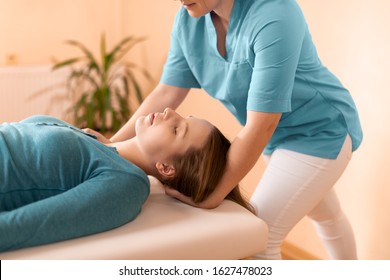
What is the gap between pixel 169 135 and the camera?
1.64 m

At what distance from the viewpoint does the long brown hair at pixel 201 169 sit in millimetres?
1593

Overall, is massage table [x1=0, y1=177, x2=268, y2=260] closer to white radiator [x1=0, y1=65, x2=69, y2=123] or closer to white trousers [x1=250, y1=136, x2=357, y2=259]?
white trousers [x1=250, y1=136, x2=357, y2=259]

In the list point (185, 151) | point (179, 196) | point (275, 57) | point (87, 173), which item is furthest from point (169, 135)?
point (275, 57)

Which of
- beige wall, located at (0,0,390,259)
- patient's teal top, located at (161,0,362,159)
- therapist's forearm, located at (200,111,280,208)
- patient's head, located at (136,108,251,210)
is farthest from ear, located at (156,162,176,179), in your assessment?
beige wall, located at (0,0,390,259)

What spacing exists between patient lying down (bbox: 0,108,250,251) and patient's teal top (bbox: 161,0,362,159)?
195mm

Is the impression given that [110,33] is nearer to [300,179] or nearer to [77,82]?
[77,82]

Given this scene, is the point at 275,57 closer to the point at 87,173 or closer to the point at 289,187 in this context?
the point at 289,187

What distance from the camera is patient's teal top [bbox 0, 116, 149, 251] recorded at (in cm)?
134

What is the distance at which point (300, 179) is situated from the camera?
5.68 ft

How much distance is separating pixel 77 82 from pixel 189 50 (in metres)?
2.28

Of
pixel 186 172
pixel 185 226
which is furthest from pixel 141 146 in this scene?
pixel 185 226

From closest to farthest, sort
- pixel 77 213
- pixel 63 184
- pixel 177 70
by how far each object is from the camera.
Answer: pixel 77 213
pixel 63 184
pixel 177 70

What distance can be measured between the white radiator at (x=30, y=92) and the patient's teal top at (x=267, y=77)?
2.10 metres

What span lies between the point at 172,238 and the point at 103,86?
2.55 meters
